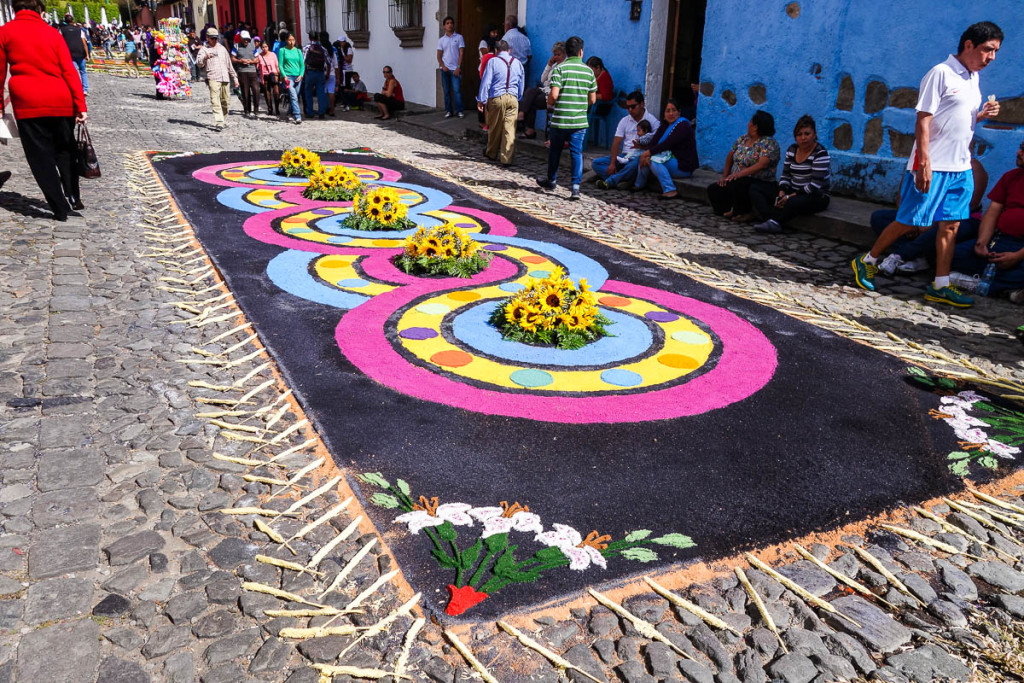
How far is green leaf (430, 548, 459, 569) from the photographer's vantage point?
240cm

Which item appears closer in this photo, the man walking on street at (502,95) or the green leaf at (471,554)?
the green leaf at (471,554)

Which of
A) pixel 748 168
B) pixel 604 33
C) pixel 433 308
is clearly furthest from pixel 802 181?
pixel 604 33

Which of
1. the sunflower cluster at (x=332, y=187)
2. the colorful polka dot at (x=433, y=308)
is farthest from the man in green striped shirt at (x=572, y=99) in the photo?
the colorful polka dot at (x=433, y=308)

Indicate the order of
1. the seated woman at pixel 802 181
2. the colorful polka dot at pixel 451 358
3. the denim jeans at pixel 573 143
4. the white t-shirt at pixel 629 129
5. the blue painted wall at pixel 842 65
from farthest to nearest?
the white t-shirt at pixel 629 129 < the denim jeans at pixel 573 143 < the seated woman at pixel 802 181 < the blue painted wall at pixel 842 65 < the colorful polka dot at pixel 451 358

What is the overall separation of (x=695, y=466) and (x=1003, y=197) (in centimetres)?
418

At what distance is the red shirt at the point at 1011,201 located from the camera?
17.9 ft

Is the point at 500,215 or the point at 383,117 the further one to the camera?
the point at 383,117

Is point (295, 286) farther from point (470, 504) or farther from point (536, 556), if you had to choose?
point (536, 556)

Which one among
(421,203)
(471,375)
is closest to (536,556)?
(471,375)

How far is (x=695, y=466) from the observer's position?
10.1 feet

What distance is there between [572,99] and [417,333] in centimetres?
505

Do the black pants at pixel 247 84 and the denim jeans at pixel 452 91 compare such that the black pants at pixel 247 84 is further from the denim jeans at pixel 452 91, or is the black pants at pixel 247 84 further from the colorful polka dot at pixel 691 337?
the colorful polka dot at pixel 691 337

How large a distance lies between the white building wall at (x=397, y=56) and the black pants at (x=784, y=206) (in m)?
10.4

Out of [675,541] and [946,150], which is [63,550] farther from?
[946,150]
